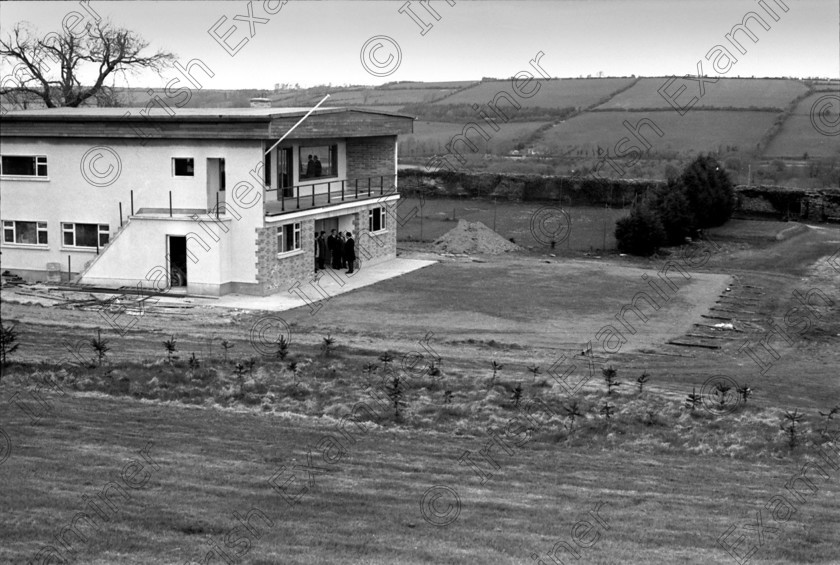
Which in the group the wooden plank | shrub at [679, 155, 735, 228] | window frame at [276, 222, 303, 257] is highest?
shrub at [679, 155, 735, 228]

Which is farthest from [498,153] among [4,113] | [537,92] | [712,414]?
[712,414]

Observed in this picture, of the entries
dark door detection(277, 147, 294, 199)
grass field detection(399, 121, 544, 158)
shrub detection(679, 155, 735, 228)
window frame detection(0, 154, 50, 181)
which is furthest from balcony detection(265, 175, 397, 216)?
grass field detection(399, 121, 544, 158)

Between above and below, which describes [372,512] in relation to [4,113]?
below

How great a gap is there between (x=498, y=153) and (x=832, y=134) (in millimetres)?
20654

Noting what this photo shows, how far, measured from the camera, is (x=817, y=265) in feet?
130

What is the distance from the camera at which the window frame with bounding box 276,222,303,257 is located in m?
32.4

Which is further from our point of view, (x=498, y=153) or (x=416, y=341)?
(x=498, y=153)

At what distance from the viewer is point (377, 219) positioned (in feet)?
130

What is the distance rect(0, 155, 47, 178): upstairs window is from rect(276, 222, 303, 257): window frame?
7620 mm

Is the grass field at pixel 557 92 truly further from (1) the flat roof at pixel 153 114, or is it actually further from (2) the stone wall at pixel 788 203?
(1) the flat roof at pixel 153 114

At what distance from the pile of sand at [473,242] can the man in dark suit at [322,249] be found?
23.7 ft

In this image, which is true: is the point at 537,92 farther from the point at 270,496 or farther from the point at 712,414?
the point at 270,496

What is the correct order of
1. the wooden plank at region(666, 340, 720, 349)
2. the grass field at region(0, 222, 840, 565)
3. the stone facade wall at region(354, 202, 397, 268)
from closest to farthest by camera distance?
the grass field at region(0, 222, 840, 565) < the wooden plank at region(666, 340, 720, 349) < the stone facade wall at region(354, 202, 397, 268)

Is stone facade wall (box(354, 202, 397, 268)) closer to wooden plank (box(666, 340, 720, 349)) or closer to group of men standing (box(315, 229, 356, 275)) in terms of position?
group of men standing (box(315, 229, 356, 275))
